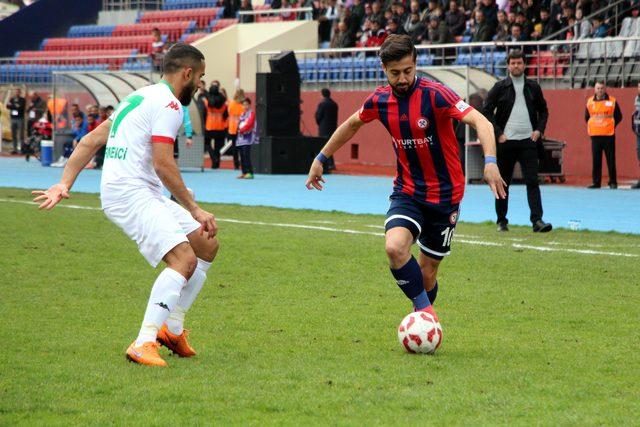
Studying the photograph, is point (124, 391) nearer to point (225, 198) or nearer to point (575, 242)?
point (575, 242)

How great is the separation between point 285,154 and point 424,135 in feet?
71.0

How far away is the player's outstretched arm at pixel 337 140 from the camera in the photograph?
26.3ft

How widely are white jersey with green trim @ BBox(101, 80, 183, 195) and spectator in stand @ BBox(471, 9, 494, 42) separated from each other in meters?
23.4

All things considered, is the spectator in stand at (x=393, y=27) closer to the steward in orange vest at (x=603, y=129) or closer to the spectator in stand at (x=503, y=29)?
the spectator in stand at (x=503, y=29)

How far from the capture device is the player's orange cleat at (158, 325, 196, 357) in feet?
23.3

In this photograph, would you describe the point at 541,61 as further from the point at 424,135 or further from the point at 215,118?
the point at 424,135

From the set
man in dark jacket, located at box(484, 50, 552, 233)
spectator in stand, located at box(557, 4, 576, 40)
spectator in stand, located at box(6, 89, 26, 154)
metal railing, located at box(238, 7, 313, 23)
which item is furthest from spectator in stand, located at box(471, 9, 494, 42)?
spectator in stand, located at box(6, 89, 26, 154)

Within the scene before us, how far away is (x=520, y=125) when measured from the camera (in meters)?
14.7

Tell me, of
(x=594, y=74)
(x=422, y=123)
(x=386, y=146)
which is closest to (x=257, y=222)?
(x=422, y=123)

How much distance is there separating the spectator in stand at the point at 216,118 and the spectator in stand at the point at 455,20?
6.30 metres

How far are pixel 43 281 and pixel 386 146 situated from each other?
2155 centimetres

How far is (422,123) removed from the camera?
25.1 feet

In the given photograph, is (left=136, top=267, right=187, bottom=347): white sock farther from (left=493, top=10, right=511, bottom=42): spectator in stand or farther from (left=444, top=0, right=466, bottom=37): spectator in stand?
(left=444, top=0, right=466, bottom=37): spectator in stand

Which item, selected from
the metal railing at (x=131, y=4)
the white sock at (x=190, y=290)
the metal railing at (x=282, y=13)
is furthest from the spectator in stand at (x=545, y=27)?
the metal railing at (x=131, y=4)
